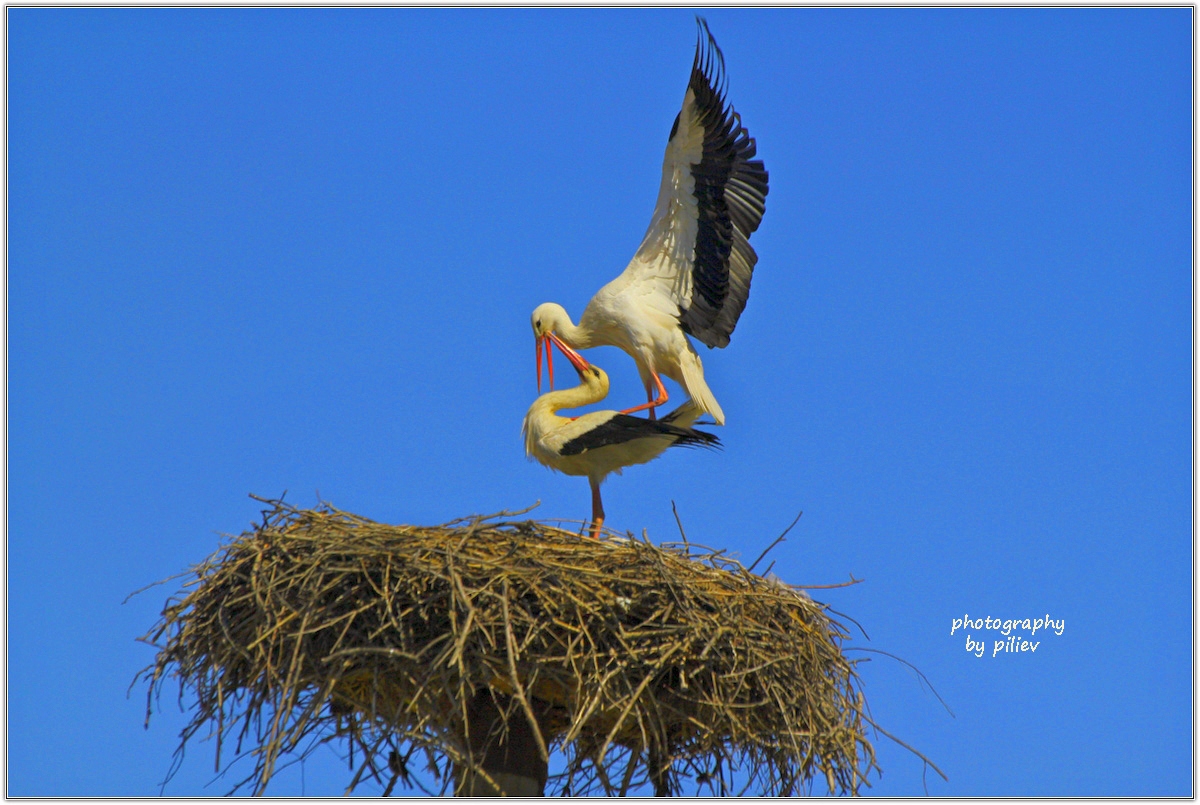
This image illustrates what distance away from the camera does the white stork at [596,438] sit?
7.35m

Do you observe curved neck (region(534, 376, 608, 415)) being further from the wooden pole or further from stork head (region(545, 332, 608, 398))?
the wooden pole

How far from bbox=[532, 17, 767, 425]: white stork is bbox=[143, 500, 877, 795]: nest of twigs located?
96.0 inches

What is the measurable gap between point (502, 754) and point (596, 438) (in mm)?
1910

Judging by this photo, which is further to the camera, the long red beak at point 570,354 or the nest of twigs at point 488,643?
the long red beak at point 570,354

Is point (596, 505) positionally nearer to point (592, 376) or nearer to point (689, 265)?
point (592, 376)

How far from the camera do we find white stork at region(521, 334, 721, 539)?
7.35 metres

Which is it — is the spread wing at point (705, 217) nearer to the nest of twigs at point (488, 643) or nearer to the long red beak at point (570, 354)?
the long red beak at point (570, 354)

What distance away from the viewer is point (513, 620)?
→ 18.0ft

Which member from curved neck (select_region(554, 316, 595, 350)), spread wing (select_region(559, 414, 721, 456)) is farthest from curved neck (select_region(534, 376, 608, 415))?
curved neck (select_region(554, 316, 595, 350))

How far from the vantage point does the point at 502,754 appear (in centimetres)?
619

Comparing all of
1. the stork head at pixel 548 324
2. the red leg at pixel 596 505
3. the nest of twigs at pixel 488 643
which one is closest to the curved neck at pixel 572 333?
the stork head at pixel 548 324

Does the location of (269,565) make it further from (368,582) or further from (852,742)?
(852,742)

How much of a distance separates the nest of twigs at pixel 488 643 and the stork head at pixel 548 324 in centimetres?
281

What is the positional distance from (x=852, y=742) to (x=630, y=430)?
2.11 metres
